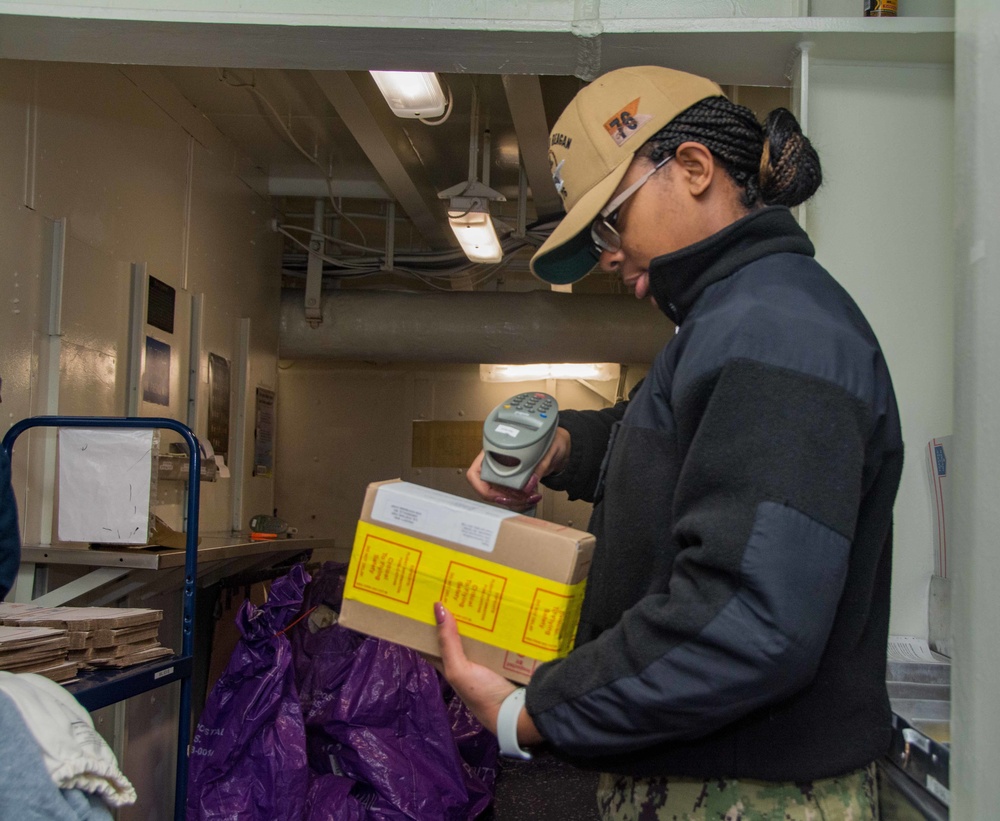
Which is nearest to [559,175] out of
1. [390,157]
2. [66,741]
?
[66,741]

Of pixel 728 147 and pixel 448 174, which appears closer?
pixel 728 147

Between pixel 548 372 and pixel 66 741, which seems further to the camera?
pixel 548 372

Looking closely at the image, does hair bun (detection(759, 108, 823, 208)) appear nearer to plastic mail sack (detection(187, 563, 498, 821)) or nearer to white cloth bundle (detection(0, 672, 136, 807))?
white cloth bundle (detection(0, 672, 136, 807))

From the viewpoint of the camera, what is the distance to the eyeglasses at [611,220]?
1007 mm

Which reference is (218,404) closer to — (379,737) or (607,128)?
(379,737)

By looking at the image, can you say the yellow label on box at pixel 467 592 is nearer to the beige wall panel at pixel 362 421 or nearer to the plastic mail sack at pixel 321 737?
the plastic mail sack at pixel 321 737

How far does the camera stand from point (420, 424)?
5.96 meters

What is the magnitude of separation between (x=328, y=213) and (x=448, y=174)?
0.94 meters

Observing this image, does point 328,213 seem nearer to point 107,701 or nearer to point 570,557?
point 107,701

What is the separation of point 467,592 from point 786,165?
0.58 meters

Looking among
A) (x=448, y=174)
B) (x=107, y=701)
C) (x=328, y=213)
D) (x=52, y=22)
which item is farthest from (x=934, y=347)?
(x=328, y=213)

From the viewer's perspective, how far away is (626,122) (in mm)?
1018

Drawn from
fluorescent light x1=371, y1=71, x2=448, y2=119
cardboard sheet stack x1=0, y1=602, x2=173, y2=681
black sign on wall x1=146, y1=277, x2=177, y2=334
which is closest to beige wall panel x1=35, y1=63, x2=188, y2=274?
black sign on wall x1=146, y1=277, x2=177, y2=334

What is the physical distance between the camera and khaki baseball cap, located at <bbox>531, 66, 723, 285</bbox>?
3.31 feet
